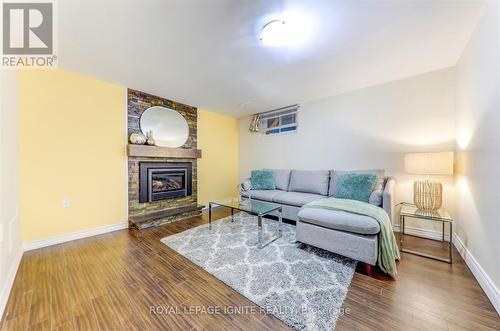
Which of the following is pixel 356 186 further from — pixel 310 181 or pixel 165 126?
pixel 165 126

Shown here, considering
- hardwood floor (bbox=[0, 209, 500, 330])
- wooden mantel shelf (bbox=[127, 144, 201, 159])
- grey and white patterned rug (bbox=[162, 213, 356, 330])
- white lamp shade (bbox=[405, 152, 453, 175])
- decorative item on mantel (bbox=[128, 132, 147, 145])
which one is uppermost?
decorative item on mantel (bbox=[128, 132, 147, 145])

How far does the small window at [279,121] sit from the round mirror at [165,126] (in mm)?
1774

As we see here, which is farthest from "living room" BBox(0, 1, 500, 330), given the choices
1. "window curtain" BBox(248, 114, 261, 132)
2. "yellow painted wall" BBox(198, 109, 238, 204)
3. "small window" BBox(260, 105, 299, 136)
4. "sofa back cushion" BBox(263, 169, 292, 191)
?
"window curtain" BBox(248, 114, 261, 132)

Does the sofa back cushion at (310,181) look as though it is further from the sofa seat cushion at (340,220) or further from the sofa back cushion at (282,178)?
the sofa seat cushion at (340,220)

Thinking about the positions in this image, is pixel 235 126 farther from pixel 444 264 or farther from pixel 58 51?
pixel 444 264

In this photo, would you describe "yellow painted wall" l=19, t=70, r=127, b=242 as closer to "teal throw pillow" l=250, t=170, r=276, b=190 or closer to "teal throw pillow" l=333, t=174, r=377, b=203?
"teal throw pillow" l=250, t=170, r=276, b=190

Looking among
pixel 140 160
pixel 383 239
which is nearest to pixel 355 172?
pixel 383 239

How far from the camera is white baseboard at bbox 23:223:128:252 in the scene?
2.27 m

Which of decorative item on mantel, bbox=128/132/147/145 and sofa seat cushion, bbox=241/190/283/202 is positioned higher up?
decorative item on mantel, bbox=128/132/147/145

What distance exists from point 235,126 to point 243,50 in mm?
3022

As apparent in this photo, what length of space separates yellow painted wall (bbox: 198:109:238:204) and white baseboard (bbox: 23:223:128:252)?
1.61 meters

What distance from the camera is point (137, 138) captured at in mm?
3092

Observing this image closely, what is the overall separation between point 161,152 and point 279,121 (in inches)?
99.9

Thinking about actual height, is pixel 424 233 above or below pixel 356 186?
below
